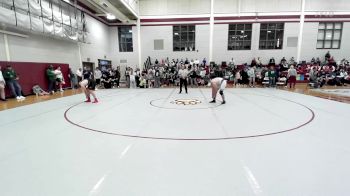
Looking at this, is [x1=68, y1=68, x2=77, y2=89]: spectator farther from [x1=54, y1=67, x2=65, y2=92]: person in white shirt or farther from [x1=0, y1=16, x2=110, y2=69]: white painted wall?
[x1=54, y1=67, x2=65, y2=92]: person in white shirt

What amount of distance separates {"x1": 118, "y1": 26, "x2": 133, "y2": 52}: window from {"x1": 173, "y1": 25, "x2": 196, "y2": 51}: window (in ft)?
14.3

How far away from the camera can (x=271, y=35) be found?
1772 cm

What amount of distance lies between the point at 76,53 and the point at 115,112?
9840mm

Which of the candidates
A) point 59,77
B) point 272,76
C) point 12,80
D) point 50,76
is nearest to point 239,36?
point 272,76

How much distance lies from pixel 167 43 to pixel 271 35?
9.44m

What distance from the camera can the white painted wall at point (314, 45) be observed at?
17281 millimetres

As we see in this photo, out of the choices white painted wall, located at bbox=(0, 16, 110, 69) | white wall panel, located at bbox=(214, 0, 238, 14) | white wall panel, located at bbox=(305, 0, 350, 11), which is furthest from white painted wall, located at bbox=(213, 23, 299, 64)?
white painted wall, located at bbox=(0, 16, 110, 69)

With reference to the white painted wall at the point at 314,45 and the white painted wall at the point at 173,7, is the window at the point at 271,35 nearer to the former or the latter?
the white painted wall at the point at 314,45

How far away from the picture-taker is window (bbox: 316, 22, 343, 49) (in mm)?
17328

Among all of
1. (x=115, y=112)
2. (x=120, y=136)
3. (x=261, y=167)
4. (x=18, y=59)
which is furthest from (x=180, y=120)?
(x=18, y=59)

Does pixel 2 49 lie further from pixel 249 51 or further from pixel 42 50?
pixel 249 51

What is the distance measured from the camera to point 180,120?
505 cm

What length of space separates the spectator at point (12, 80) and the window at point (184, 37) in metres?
12.7

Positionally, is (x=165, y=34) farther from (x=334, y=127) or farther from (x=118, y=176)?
(x=118, y=176)
